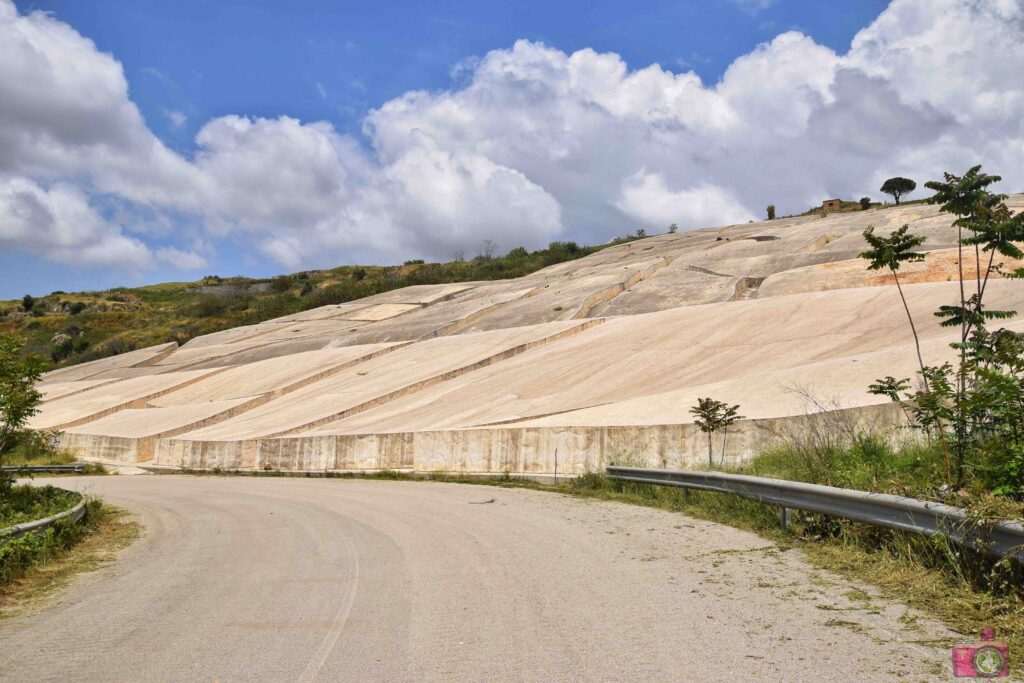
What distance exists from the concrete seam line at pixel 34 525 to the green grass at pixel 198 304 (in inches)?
2747

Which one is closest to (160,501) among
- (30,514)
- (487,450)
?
(30,514)

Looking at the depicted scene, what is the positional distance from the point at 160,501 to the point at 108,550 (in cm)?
742

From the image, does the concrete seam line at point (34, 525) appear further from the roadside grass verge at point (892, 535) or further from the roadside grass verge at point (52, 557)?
the roadside grass verge at point (892, 535)

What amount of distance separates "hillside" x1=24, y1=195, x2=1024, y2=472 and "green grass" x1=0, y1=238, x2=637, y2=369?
29821 mm

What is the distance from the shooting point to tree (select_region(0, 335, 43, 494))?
12.3 meters

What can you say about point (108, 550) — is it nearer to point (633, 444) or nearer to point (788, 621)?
point (788, 621)

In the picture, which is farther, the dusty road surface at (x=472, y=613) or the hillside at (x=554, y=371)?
the hillside at (x=554, y=371)

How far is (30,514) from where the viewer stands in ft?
35.7

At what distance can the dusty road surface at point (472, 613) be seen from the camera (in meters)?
4.84

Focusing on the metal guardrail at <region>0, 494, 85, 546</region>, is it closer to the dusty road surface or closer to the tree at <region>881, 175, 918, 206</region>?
the dusty road surface

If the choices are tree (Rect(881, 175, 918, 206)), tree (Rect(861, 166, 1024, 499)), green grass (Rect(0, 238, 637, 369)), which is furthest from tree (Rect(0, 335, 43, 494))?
tree (Rect(881, 175, 918, 206))

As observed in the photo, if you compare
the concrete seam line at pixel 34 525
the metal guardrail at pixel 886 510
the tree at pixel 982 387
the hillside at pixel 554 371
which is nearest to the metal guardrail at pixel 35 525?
the concrete seam line at pixel 34 525

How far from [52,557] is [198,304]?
4105 inches

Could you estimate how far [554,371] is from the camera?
30.5m
